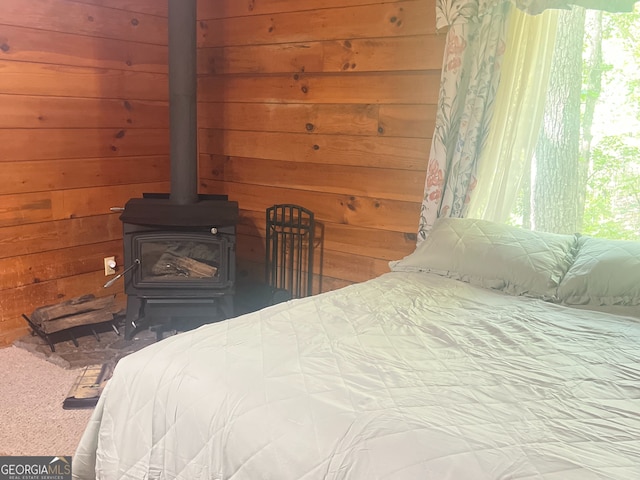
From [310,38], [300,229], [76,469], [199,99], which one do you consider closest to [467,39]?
[310,38]

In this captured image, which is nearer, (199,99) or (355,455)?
(355,455)

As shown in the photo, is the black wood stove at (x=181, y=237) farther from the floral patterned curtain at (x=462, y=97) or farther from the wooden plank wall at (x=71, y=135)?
the floral patterned curtain at (x=462, y=97)

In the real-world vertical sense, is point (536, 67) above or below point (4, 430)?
above

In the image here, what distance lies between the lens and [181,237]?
10.5 ft

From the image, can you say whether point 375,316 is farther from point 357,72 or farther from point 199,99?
point 199,99

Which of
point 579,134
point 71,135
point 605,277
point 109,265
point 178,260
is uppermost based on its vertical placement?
point 579,134

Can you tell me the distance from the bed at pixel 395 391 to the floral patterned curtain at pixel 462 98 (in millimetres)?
712

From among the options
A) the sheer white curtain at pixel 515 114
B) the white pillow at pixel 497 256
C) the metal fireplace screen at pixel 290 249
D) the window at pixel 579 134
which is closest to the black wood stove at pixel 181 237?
the metal fireplace screen at pixel 290 249

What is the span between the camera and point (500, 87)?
2.82 metres

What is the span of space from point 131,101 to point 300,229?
52.5 inches

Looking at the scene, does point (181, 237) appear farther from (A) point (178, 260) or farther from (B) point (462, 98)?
(B) point (462, 98)

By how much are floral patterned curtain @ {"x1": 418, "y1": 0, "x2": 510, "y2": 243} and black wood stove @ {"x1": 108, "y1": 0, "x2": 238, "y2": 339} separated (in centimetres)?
115

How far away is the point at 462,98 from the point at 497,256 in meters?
0.86

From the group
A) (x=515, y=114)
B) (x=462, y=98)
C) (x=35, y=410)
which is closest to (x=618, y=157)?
(x=515, y=114)
